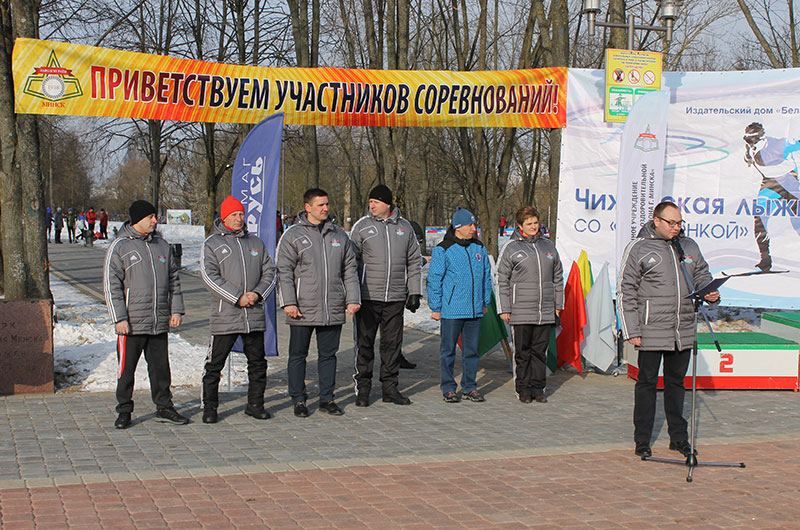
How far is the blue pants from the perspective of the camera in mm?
8383

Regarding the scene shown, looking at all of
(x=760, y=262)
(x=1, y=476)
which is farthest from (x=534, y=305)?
(x=1, y=476)

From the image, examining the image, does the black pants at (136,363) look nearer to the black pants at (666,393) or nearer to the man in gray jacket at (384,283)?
the man in gray jacket at (384,283)

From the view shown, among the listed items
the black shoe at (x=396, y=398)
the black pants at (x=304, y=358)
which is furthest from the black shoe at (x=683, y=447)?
the black pants at (x=304, y=358)

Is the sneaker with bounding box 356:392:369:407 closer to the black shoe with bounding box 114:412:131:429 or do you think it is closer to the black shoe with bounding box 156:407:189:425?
the black shoe with bounding box 156:407:189:425

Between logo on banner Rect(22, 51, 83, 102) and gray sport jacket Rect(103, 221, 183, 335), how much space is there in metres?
2.73

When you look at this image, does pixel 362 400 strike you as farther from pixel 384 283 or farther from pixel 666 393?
pixel 666 393

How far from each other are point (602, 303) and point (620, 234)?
0.81 metres

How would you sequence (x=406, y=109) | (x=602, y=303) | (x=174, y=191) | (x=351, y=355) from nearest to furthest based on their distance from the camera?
(x=602, y=303)
(x=406, y=109)
(x=351, y=355)
(x=174, y=191)

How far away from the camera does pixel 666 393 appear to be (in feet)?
22.0

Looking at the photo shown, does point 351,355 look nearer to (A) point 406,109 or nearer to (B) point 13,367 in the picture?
(A) point 406,109

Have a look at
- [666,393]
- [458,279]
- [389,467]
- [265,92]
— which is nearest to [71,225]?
[265,92]

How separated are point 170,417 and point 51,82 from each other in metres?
4.10

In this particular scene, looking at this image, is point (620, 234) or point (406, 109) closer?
point (620, 234)

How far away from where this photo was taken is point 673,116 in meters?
10.7
